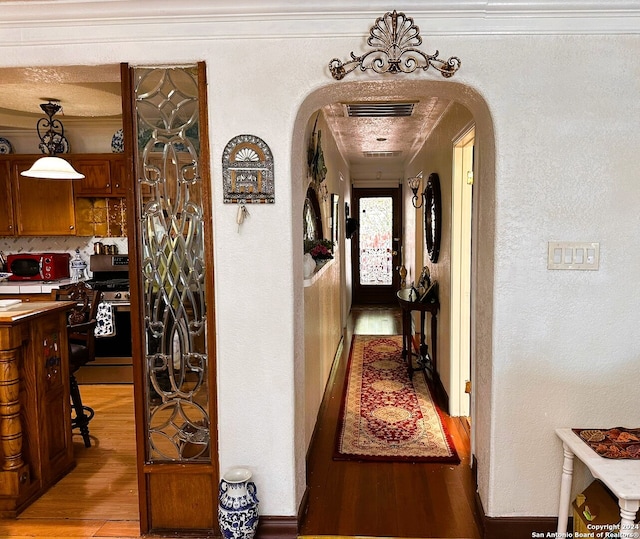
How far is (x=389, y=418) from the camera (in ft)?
12.2

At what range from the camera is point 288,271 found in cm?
220

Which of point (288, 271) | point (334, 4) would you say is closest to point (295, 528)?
point (288, 271)

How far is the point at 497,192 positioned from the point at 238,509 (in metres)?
1.75

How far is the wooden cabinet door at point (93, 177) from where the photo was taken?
497 cm

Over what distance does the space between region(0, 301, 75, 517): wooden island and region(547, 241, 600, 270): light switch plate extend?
2.58 metres

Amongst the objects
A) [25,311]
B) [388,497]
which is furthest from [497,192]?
A: [25,311]

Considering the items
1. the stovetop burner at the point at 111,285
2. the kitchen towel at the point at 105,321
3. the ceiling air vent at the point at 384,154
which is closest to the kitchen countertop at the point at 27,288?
the stovetop burner at the point at 111,285

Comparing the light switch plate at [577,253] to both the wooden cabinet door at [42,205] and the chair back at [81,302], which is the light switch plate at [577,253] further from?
the wooden cabinet door at [42,205]

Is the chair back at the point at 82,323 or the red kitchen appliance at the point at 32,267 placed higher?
the red kitchen appliance at the point at 32,267

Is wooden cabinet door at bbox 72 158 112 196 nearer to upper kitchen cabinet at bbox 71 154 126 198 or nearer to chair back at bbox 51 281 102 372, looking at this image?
upper kitchen cabinet at bbox 71 154 126 198

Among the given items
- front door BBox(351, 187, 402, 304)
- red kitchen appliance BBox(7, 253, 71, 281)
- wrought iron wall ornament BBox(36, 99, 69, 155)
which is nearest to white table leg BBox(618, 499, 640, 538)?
wrought iron wall ornament BBox(36, 99, 69, 155)

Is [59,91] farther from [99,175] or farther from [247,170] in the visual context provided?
[247,170]

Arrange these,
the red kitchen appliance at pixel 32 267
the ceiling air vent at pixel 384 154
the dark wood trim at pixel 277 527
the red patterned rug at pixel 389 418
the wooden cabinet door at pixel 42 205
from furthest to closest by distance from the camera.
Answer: the ceiling air vent at pixel 384 154
the wooden cabinet door at pixel 42 205
the red kitchen appliance at pixel 32 267
the red patterned rug at pixel 389 418
the dark wood trim at pixel 277 527

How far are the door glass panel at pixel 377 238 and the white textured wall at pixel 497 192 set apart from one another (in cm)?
671
